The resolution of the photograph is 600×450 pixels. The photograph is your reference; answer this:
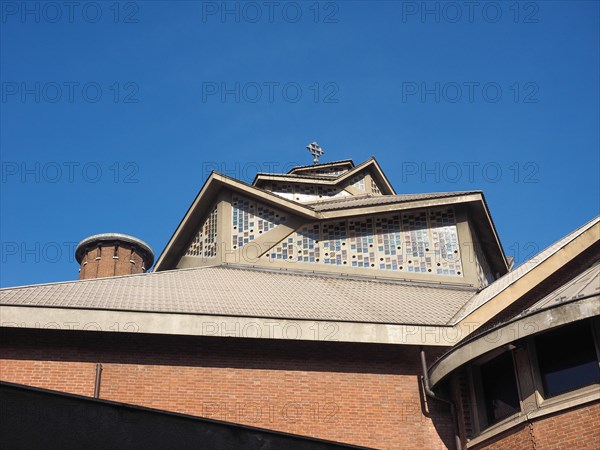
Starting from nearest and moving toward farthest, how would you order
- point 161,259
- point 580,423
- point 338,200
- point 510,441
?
point 580,423 < point 510,441 < point 161,259 < point 338,200

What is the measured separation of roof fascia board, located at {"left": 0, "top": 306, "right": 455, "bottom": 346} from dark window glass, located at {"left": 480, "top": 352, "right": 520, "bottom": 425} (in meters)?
1.05

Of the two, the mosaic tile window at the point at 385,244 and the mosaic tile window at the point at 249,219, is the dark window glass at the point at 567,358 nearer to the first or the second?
the mosaic tile window at the point at 385,244

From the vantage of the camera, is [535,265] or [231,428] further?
[535,265]

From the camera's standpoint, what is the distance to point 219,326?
14.8m

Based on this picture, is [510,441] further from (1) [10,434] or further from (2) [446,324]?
(1) [10,434]

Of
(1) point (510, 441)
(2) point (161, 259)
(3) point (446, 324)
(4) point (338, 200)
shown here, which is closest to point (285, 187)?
(4) point (338, 200)

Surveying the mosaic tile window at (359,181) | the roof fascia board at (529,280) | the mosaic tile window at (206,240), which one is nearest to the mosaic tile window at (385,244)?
the mosaic tile window at (206,240)

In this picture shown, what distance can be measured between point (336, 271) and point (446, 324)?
4.72m

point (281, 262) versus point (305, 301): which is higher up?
point (281, 262)

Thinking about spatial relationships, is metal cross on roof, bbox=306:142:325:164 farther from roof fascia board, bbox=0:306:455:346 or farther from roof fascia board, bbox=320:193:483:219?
roof fascia board, bbox=0:306:455:346

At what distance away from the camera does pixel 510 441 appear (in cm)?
1357

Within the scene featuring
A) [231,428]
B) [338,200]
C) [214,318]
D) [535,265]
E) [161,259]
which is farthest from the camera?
[338,200]

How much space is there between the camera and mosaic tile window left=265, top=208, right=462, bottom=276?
64.9 feet

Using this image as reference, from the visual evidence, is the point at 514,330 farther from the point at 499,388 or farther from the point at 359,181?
the point at 359,181
